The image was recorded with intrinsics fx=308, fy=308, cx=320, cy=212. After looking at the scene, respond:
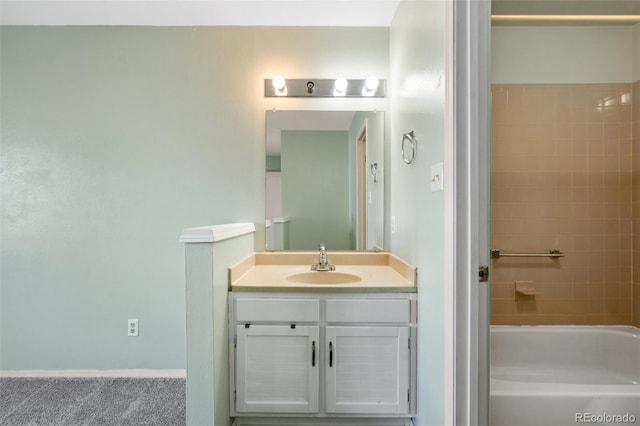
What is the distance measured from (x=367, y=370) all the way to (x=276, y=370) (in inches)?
17.7

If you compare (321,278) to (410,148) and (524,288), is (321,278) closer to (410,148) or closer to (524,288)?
(410,148)

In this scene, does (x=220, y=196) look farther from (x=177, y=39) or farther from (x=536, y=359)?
(x=536, y=359)

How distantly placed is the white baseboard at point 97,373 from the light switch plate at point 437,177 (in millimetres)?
2046

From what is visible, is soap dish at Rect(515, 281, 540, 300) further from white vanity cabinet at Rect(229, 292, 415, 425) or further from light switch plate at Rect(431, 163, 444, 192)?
light switch plate at Rect(431, 163, 444, 192)

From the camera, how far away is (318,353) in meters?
1.52

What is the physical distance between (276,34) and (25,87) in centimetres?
175

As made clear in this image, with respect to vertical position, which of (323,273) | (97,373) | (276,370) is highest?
(323,273)

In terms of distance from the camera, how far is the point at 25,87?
2107mm

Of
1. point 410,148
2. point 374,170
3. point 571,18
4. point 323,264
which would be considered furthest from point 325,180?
point 571,18

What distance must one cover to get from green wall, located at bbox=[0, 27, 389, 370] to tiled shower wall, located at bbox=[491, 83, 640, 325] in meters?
0.96

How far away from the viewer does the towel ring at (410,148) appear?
1534mm

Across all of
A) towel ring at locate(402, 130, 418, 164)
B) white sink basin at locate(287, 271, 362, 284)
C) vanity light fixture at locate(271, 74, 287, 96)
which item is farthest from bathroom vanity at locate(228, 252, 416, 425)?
vanity light fixture at locate(271, 74, 287, 96)

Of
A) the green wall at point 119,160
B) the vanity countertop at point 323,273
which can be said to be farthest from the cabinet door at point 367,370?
the green wall at point 119,160

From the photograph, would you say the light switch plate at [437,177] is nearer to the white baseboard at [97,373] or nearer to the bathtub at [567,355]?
the bathtub at [567,355]
